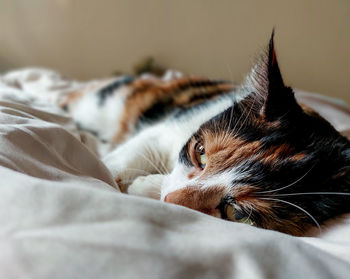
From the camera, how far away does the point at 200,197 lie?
2.38 ft

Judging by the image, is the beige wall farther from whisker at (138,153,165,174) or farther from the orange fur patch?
whisker at (138,153,165,174)

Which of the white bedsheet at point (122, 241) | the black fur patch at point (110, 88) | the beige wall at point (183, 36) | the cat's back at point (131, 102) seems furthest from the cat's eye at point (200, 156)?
the beige wall at point (183, 36)

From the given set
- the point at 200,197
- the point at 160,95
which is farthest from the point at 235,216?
the point at 160,95

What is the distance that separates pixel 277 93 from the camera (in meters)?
0.79

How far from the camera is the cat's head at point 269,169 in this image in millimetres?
719

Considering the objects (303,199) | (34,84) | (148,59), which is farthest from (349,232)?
(148,59)

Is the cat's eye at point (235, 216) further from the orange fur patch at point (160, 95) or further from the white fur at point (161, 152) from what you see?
the orange fur patch at point (160, 95)

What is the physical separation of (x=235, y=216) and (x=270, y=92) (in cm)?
32

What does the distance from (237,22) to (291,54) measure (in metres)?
0.47

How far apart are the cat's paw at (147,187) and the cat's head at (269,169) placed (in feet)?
0.10

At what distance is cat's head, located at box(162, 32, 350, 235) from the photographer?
719 mm

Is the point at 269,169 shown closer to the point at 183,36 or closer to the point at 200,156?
the point at 200,156

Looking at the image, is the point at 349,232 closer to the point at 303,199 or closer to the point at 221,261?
the point at 303,199

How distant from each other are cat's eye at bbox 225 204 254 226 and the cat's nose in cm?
2
